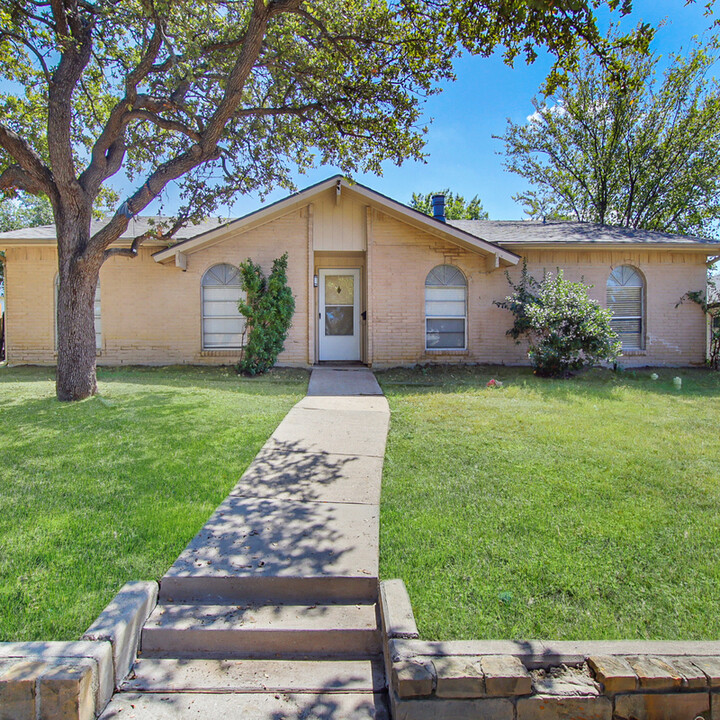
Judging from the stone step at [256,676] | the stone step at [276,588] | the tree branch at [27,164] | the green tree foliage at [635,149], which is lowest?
the stone step at [256,676]

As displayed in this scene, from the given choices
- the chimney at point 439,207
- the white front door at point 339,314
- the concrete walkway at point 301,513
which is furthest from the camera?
the chimney at point 439,207

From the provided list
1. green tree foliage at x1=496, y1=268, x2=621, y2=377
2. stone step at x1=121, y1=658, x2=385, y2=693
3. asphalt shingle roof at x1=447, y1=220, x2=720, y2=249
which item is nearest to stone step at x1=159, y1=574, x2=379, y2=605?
stone step at x1=121, y1=658, x2=385, y2=693

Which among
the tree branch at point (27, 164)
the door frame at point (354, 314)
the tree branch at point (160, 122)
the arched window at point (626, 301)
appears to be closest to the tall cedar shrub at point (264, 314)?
the door frame at point (354, 314)

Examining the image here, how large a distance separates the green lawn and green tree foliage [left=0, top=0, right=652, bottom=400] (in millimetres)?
4366

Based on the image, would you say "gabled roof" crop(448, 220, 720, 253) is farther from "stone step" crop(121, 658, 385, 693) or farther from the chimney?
"stone step" crop(121, 658, 385, 693)

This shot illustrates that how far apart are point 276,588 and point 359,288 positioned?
32.8ft

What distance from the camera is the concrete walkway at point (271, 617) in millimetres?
2115

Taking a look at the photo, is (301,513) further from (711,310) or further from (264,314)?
(711,310)

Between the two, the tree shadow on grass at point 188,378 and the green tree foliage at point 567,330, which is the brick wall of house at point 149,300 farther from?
the green tree foliage at point 567,330

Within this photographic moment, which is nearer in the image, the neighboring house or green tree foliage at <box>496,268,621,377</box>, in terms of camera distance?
green tree foliage at <box>496,268,621,377</box>

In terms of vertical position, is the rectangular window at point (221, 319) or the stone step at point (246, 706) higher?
the rectangular window at point (221, 319)

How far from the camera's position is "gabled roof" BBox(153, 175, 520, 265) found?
10680 millimetres

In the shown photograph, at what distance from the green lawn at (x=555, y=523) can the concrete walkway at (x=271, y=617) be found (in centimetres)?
30

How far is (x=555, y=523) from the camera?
11.0ft
